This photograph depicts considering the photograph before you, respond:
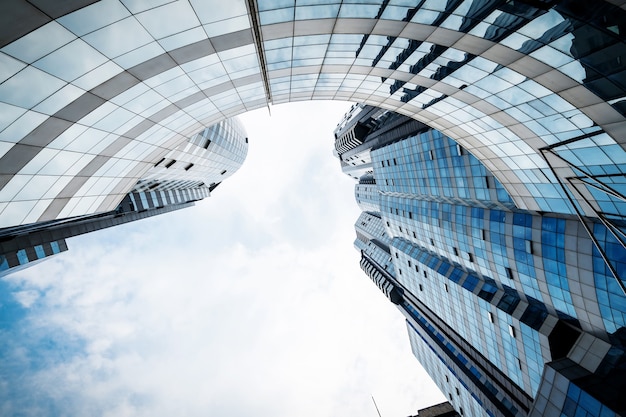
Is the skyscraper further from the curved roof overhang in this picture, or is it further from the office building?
the office building

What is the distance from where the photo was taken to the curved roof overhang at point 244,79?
35.0 feet

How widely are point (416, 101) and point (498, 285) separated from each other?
32.7 m

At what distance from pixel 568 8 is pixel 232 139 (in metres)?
53.3

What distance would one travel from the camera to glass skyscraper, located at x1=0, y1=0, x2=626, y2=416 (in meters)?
11.0

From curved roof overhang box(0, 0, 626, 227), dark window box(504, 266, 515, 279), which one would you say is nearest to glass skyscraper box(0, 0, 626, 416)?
curved roof overhang box(0, 0, 626, 227)

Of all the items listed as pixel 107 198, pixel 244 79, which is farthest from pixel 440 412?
pixel 244 79

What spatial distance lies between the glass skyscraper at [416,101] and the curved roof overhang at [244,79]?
0.29ft

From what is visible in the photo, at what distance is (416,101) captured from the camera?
78.9ft

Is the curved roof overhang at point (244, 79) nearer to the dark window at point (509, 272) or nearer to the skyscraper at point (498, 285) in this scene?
the skyscraper at point (498, 285)

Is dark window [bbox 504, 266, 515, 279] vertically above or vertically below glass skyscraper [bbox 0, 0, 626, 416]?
below

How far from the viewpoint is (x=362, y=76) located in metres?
21.4

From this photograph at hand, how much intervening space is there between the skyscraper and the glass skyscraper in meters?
0.24

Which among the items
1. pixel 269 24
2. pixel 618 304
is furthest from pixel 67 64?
pixel 618 304

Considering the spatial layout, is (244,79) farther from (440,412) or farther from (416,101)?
(440,412)
